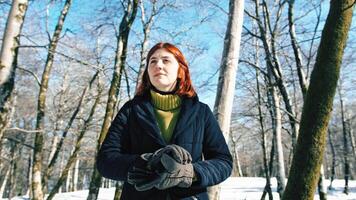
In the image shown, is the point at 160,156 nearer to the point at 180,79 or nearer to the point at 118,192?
the point at 180,79

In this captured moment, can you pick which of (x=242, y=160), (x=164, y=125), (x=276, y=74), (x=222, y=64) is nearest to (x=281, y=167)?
(x=276, y=74)

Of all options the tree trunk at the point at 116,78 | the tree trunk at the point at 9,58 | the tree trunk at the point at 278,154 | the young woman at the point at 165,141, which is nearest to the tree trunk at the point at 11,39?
the tree trunk at the point at 9,58

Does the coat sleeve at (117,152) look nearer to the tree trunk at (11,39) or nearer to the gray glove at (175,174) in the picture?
the gray glove at (175,174)

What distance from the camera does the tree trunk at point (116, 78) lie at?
892 centimetres

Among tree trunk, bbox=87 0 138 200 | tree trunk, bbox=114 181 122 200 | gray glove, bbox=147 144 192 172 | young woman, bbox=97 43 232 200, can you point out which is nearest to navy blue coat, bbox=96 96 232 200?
young woman, bbox=97 43 232 200

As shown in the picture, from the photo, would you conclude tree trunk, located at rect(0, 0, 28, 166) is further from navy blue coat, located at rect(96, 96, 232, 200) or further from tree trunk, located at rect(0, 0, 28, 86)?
navy blue coat, located at rect(96, 96, 232, 200)

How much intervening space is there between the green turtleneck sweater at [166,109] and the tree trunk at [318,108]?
201 centimetres

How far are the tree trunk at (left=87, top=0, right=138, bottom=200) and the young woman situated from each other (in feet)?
23.5

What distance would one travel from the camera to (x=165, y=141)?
5.74 feet

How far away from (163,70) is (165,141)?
0.41m

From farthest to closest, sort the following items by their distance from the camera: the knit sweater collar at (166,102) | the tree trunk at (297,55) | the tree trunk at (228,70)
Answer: the tree trunk at (297,55) → the tree trunk at (228,70) → the knit sweater collar at (166,102)

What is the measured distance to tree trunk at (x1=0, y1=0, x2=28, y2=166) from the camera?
478 cm

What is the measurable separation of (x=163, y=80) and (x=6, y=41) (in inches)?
158

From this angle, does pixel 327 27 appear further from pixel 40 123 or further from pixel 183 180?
pixel 40 123
